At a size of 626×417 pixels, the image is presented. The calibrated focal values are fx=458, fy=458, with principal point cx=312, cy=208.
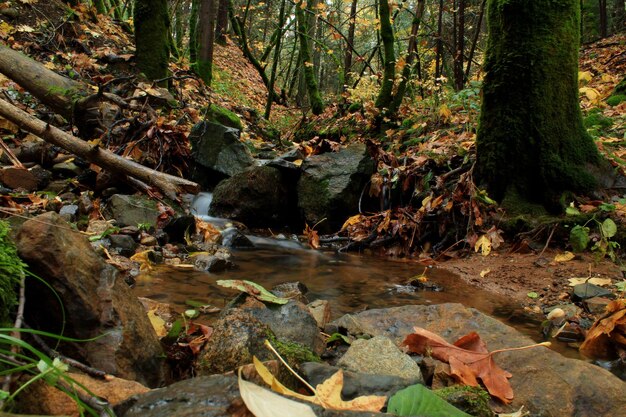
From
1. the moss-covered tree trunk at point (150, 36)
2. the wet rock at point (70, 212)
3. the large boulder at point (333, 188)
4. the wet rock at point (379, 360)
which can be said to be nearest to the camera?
the wet rock at point (379, 360)

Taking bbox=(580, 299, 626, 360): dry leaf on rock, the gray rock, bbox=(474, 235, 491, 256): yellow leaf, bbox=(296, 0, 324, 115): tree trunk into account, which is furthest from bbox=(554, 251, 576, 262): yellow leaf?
bbox=(296, 0, 324, 115): tree trunk

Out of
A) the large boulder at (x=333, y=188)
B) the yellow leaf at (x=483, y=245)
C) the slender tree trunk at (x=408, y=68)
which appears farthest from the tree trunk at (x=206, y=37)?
the yellow leaf at (x=483, y=245)

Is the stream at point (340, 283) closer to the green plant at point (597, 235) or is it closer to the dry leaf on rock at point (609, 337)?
the dry leaf on rock at point (609, 337)

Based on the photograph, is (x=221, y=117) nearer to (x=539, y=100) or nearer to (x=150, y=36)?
(x=150, y=36)

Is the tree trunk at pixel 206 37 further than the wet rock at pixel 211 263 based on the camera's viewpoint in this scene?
Yes

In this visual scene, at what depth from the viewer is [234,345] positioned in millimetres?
1771

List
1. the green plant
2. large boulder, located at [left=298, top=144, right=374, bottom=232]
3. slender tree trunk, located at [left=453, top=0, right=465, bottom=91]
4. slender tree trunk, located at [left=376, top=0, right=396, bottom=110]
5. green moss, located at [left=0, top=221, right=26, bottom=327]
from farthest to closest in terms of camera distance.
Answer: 1. slender tree trunk, located at [left=453, top=0, right=465, bottom=91]
2. slender tree trunk, located at [left=376, top=0, right=396, bottom=110]
3. large boulder, located at [left=298, top=144, right=374, bottom=232]
4. the green plant
5. green moss, located at [left=0, top=221, right=26, bottom=327]

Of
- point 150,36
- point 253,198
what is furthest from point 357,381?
point 150,36

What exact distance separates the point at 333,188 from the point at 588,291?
12.3ft

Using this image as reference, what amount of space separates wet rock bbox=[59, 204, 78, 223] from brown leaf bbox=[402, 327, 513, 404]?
3754mm

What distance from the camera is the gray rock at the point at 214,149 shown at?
7797 mm

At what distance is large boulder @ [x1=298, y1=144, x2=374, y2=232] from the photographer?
658cm

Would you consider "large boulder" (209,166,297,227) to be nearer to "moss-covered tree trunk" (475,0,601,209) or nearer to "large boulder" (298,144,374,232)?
"large boulder" (298,144,374,232)

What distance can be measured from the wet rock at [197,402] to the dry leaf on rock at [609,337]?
7.16 ft
